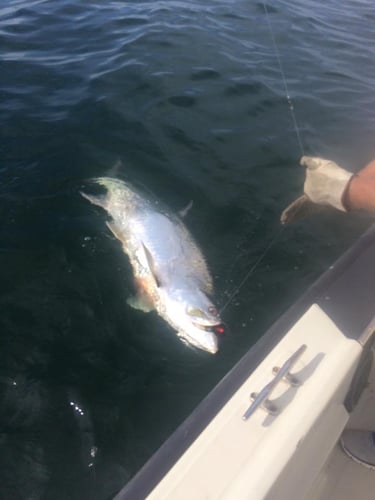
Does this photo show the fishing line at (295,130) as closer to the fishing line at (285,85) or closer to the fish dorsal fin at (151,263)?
the fishing line at (285,85)

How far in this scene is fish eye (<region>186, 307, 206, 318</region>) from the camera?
3.46m

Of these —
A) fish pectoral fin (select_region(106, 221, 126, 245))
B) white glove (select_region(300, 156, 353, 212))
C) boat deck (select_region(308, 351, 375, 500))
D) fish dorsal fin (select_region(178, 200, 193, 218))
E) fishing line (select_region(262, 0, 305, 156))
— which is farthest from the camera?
fishing line (select_region(262, 0, 305, 156))

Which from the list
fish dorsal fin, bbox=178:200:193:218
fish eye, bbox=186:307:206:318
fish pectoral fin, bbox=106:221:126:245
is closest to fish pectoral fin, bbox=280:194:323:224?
fish dorsal fin, bbox=178:200:193:218

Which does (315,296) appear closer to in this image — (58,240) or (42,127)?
(58,240)

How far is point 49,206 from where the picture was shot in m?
4.80

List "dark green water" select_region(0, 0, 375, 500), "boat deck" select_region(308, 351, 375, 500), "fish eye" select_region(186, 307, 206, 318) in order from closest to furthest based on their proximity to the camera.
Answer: "boat deck" select_region(308, 351, 375, 500), "dark green water" select_region(0, 0, 375, 500), "fish eye" select_region(186, 307, 206, 318)

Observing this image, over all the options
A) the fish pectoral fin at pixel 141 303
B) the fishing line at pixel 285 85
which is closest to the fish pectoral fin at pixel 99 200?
the fish pectoral fin at pixel 141 303

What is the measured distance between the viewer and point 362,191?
342 cm

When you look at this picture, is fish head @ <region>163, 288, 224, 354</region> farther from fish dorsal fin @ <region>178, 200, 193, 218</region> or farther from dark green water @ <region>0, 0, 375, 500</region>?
fish dorsal fin @ <region>178, 200, 193, 218</region>

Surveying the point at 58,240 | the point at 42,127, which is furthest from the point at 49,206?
the point at 42,127

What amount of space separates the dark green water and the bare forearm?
3.06ft

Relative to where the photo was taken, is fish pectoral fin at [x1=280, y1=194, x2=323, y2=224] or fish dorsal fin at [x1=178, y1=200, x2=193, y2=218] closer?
fish pectoral fin at [x1=280, y1=194, x2=323, y2=224]

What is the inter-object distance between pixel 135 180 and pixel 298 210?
90.0 inches

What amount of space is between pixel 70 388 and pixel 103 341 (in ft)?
1.64
